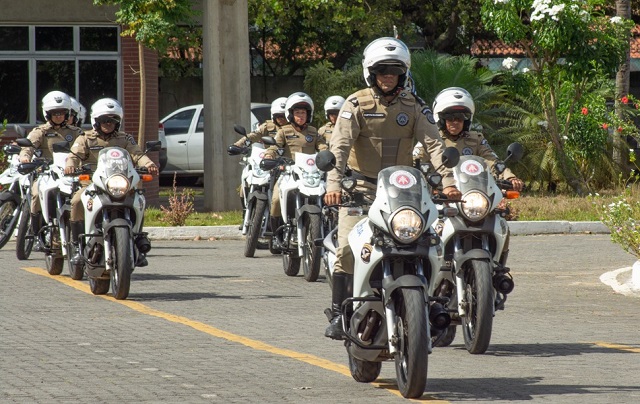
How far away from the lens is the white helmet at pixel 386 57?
28.7 feet

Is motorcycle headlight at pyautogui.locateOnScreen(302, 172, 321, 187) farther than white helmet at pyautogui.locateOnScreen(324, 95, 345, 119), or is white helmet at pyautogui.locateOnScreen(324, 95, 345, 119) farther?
white helmet at pyautogui.locateOnScreen(324, 95, 345, 119)

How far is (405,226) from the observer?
25.8 ft

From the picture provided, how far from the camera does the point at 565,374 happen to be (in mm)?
8805

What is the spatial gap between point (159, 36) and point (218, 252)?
5742 millimetres

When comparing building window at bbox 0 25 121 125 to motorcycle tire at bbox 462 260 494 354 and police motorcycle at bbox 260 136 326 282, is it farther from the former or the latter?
motorcycle tire at bbox 462 260 494 354

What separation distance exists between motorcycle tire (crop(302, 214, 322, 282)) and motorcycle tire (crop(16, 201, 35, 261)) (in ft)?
9.73

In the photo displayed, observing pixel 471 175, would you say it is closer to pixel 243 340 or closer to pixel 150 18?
pixel 243 340

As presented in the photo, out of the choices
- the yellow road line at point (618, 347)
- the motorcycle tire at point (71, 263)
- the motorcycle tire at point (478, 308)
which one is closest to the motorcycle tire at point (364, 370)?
the motorcycle tire at point (478, 308)

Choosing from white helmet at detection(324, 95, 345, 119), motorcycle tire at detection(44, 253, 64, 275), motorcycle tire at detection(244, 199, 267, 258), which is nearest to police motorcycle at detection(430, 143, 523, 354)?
motorcycle tire at detection(44, 253, 64, 275)

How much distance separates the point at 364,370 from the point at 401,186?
1.14 m

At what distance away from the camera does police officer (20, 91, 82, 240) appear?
15383mm

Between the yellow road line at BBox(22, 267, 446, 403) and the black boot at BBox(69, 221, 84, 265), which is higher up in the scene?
the black boot at BBox(69, 221, 84, 265)

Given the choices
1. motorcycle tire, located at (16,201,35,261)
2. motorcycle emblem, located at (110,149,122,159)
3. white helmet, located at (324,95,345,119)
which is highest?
white helmet, located at (324,95,345,119)

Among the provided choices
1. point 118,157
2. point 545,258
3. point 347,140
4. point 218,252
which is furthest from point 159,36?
point 347,140
